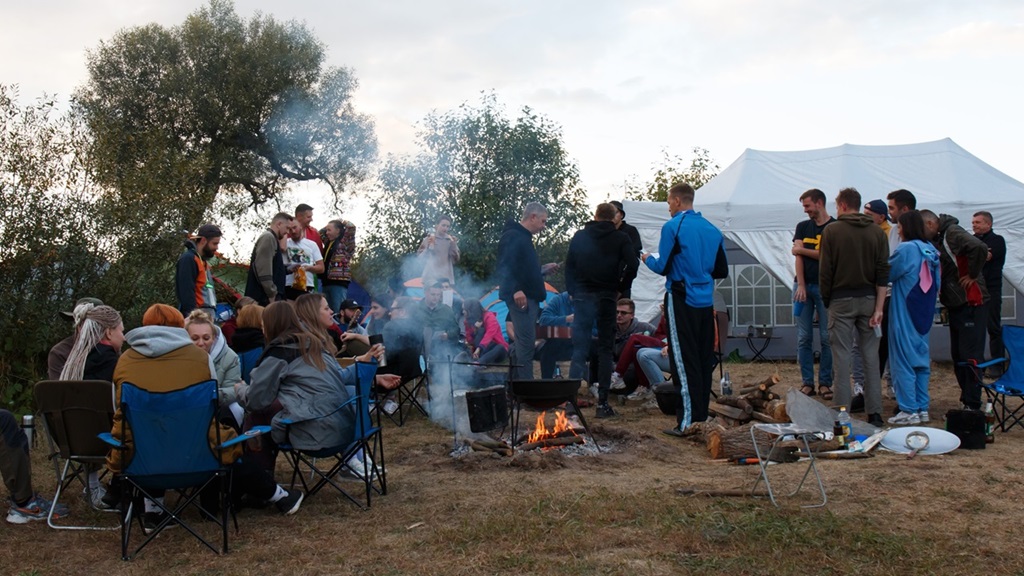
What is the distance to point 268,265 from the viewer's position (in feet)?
26.8

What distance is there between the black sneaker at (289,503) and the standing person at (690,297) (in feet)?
10.7

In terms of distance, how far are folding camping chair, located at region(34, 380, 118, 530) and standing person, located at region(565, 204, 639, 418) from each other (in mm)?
4313

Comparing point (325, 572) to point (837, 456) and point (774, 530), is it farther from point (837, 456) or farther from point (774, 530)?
point (837, 456)

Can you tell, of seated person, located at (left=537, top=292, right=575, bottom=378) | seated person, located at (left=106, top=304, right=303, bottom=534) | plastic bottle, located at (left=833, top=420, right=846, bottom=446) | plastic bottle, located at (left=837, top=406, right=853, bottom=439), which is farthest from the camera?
seated person, located at (left=537, top=292, right=575, bottom=378)

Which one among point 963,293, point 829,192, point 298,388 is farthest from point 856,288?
point 829,192

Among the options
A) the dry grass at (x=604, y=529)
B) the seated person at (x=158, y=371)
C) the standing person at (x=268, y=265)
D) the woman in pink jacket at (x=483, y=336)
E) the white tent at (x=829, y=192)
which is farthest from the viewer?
the white tent at (x=829, y=192)

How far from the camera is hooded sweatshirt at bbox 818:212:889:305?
284 inches

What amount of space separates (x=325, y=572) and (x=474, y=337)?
5805 mm

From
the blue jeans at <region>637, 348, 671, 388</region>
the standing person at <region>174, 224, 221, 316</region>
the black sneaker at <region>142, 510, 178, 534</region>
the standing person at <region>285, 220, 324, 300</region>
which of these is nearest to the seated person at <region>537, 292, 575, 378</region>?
the blue jeans at <region>637, 348, 671, 388</region>

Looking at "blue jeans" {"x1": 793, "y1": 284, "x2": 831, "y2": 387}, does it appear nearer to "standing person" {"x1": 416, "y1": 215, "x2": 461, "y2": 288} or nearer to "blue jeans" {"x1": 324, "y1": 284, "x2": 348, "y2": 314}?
"standing person" {"x1": 416, "y1": 215, "x2": 461, "y2": 288}

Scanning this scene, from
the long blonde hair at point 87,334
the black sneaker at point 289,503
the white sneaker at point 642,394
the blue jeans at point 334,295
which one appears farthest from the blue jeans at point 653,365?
the long blonde hair at point 87,334

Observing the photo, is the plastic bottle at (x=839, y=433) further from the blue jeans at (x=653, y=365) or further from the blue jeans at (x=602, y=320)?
the blue jeans at (x=653, y=365)

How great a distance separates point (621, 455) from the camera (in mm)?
6273

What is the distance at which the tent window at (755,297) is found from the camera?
1326 cm
